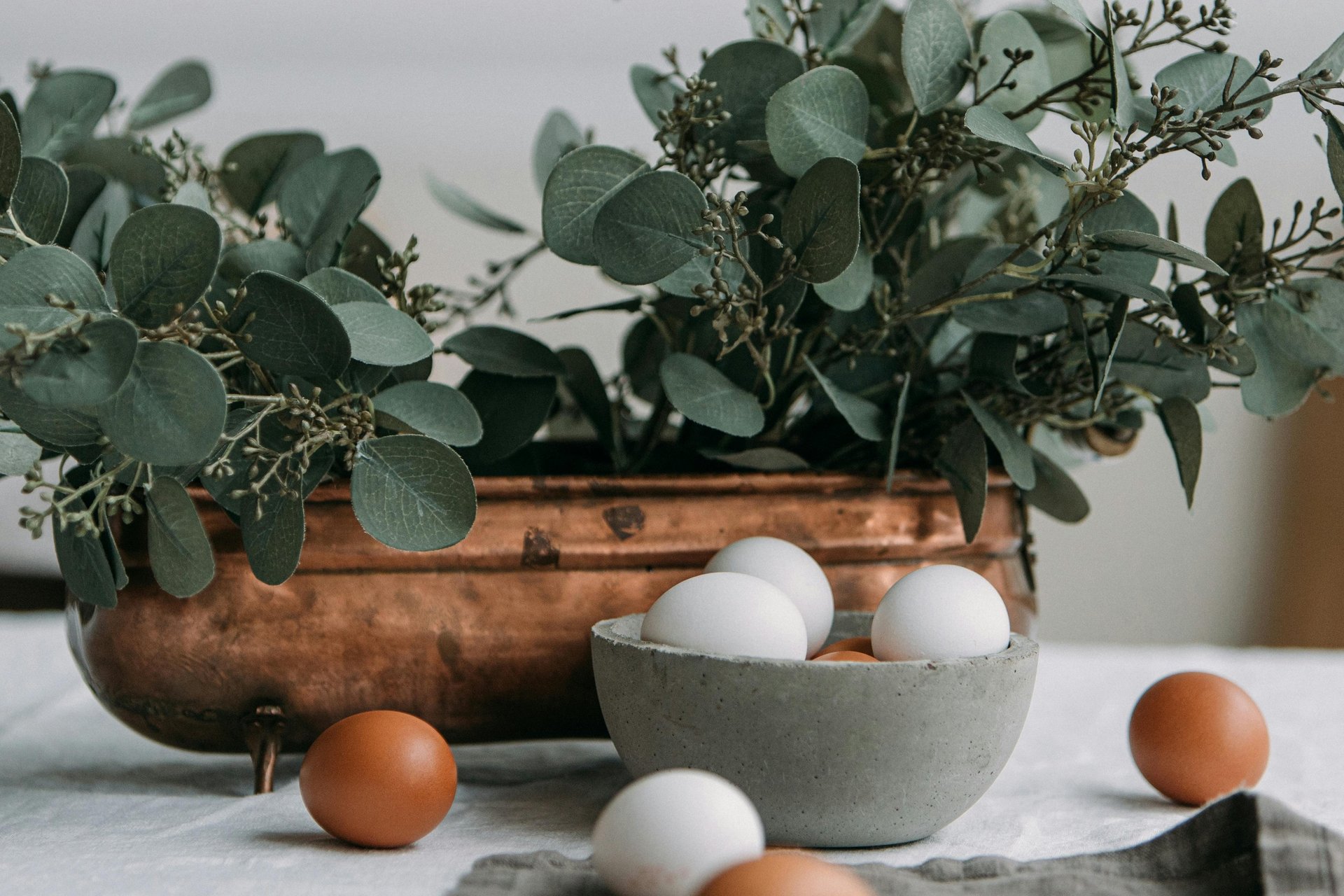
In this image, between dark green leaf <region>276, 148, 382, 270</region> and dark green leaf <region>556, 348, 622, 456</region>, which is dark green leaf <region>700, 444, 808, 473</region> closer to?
dark green leaf <region>556, 348, 622, 456</region>

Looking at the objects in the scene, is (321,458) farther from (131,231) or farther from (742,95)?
(742,95)

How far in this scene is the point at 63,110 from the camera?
0.56 m

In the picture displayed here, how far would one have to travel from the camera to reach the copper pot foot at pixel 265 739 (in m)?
0.48

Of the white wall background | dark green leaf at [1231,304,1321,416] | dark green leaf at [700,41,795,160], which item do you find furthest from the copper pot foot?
the white wall background

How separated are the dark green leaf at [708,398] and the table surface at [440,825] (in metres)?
0.17

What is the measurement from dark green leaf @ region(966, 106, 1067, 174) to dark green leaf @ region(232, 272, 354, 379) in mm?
244

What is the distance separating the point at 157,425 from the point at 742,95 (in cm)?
29

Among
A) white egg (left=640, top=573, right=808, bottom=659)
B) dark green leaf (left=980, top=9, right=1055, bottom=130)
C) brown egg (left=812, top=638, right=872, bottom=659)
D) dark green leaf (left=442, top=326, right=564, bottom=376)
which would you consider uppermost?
dark green leaf (left=980, top=9, right=1055, bottom=130)

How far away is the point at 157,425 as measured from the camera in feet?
1.12

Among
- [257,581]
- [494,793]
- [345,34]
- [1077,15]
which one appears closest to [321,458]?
[257,581]

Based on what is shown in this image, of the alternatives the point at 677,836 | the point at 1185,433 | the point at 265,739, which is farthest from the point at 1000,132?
the point at 265,739

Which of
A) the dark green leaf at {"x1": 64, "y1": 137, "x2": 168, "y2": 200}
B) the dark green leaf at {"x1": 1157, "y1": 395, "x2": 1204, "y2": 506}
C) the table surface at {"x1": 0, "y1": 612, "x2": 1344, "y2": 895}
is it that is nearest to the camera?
the table surface at {"x1": 0, "y1": 612, "x2": 1344, "y2": 895}

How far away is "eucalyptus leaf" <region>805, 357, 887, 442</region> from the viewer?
0.49 meters

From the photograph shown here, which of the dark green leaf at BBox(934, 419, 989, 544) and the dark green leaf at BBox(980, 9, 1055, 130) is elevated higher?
the dark green leaf at BBox(980, 9, 1055, 130)
